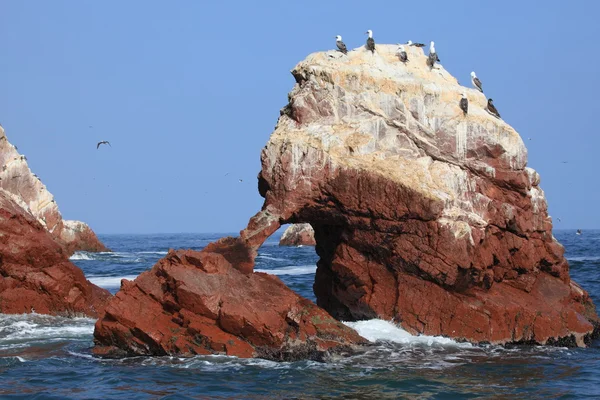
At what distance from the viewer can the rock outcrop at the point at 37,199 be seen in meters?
44.1

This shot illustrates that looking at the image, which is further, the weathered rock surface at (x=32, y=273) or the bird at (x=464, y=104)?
the weathered rock surface at (x=32, y=273)

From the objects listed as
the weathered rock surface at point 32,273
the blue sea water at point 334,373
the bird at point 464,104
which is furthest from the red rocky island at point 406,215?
the weathered rock surface at point 32,273

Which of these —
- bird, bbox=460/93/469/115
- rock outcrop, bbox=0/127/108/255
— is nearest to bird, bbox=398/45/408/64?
bird, bbox=460/93/469/115

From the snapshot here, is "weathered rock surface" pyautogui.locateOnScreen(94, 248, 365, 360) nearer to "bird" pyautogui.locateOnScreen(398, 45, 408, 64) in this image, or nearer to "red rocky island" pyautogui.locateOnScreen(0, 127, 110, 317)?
"red rocky island" pyautogui.locateOnScreen(0, 127, 110, 317)

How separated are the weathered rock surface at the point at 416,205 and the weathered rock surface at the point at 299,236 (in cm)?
7437

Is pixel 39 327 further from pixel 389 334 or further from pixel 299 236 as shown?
pixel 299 236

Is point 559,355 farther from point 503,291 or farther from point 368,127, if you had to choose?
point 368,127

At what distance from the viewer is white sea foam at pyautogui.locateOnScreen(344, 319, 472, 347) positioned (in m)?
16.9

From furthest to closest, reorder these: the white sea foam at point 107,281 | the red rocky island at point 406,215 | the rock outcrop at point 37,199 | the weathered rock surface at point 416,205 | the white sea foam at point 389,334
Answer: the rock outcrop at point 37,199
the white sea foam at point 107,281
the weathered rock surface at point 416,205
the red rocky island at point 406,215
the white sea foam at point 389,334

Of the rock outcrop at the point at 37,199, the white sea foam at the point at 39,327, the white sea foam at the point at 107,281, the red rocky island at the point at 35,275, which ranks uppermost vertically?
the rock outcrop at the point at 37,199

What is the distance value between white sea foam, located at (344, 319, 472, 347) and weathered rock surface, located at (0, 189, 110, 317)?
726cm

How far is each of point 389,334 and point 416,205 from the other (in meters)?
2.65

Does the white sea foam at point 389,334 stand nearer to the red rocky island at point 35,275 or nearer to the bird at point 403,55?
the bird at point 403,55

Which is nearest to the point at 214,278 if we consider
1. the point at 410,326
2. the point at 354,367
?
the point at 354,367
